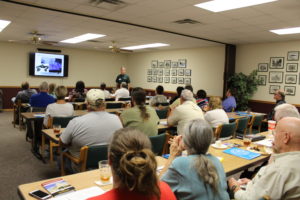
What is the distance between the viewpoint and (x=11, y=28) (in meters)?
7.20

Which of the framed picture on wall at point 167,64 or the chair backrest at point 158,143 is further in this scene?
the framed picture on wall at point 167,64

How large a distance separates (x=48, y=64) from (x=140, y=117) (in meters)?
9.03

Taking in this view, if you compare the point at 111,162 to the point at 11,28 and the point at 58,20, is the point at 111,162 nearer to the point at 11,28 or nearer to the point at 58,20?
the point at 58,20

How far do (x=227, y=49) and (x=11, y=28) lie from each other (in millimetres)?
6904

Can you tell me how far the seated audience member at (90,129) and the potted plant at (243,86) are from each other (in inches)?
251

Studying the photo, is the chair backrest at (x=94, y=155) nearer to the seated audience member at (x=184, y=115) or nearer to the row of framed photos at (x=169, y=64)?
the seated audience member at (x=184, y=115)

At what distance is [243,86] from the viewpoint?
8242 mm

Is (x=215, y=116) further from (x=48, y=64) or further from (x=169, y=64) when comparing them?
(x=48, y=64)

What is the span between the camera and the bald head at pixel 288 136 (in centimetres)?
161

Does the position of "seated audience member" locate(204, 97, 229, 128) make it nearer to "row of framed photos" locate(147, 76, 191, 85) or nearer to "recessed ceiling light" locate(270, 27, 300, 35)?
"recessed ceiling light" locate(270, 27, 300, 35)

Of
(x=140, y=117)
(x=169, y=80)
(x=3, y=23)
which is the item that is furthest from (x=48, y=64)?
(x=140, y=117)

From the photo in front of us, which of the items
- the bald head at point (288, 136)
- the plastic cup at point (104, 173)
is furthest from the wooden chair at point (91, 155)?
the bald head at point (288, 136)

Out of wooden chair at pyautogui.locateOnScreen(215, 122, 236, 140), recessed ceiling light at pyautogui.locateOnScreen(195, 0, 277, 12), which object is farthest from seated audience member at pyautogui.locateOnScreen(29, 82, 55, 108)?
wooden chair at pyautogui.locateOnScreen(215, 122, 236, 140)

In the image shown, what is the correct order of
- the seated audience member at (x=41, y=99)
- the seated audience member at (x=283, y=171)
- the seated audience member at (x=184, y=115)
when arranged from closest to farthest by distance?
the seated audience member at (x=283, y=171) < the seated audience member at (x=184, y=115) < the seated audience member at (x=41, y=99)
